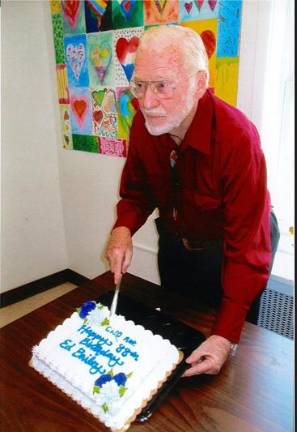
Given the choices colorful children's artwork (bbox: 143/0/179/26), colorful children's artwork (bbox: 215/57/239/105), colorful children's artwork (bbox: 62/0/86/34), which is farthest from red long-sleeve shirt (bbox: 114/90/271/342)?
colorful children's artwork (bbox: 62/0/86/34)

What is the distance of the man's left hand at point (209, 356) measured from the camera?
82 centimetres

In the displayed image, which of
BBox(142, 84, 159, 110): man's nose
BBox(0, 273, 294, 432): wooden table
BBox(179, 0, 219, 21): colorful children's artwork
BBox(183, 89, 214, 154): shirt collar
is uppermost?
BBox(179, 0, 219, 21): colorful children's artwork

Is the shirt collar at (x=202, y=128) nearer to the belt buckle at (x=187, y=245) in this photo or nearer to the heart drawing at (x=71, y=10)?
the belt buckle at (x=187, y=245)

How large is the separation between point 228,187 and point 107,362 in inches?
23.0

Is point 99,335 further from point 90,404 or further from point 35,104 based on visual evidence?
point 35,104

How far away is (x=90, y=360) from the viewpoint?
0.85 m

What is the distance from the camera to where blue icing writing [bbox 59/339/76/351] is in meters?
0.89

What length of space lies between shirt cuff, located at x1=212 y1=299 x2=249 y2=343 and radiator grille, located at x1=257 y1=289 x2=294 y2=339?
860mm

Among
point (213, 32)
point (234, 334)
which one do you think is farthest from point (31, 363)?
point (213, 32)

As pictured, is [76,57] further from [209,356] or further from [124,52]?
[209,356]

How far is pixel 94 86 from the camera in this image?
220cm

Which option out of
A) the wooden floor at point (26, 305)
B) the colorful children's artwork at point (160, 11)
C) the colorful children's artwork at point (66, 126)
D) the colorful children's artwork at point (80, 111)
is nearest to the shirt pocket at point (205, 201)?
the colorful children's artwork at point (160, 11)

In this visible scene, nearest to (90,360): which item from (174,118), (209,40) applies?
(174,118)

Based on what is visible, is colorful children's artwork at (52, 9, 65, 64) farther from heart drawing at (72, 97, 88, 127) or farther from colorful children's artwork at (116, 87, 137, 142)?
colorful children's artwork at (116, 87, 137, 142)
